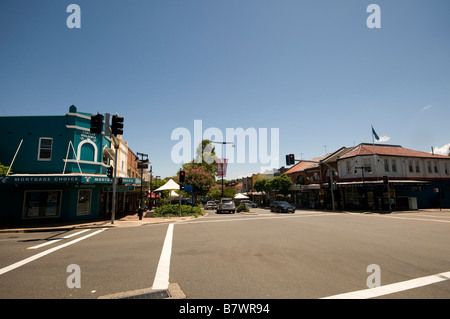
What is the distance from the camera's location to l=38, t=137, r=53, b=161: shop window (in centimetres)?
1651

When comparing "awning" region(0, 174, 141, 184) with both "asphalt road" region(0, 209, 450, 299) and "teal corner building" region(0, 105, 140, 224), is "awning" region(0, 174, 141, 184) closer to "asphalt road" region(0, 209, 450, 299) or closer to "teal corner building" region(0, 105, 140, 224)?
"teal corner building" region(0, 105, 140, 224)

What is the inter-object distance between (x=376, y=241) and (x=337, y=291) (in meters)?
6.29

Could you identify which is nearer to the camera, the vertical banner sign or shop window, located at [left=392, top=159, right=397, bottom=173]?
shop window, located at [left=392, top=159, right=397, bottom=173]

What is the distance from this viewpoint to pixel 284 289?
14.3 ft

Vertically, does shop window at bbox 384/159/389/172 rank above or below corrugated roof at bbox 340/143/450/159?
below

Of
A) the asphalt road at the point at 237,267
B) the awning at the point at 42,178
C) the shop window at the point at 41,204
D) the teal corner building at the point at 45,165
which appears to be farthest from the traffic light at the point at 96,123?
the shop window at the point at 41,204

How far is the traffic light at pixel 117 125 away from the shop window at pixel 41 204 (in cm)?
767

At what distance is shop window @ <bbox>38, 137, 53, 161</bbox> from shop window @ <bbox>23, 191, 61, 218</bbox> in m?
2.58

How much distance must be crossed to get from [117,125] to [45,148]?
25.5 ft
